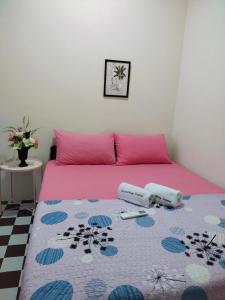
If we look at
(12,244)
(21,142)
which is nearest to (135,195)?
(12,244)

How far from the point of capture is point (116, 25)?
2.52 meters

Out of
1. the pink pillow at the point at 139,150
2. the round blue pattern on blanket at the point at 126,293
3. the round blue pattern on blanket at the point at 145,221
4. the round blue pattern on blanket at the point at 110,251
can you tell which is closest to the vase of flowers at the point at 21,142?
the pink pillow at the point at 139,150

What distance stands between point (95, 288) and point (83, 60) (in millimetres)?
2213

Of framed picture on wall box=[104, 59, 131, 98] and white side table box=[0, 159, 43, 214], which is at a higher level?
framed picture on wall box=[104, 59, 131, 98]

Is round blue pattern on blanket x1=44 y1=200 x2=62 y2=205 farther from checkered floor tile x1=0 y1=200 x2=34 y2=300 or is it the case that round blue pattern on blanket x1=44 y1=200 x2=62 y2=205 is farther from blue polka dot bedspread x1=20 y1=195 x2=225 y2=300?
checkered floor tile x1=0 y1=200 x2=34 y2=300

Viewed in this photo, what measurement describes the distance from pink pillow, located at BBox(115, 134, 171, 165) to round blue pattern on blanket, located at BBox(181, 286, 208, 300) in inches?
64.3

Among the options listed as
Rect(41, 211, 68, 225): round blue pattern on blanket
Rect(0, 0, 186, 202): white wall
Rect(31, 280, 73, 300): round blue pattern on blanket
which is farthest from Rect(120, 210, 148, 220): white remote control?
Rect(0, 0, 186, 202): white wall

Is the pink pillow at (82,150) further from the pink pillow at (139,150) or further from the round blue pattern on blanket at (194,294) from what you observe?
the round blue pattern on blanket at (194,294)

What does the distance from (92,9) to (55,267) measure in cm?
240

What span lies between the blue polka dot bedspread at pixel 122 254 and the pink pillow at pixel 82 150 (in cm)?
91

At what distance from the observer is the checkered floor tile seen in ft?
5.09

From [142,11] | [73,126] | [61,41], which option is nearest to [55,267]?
[73,126]

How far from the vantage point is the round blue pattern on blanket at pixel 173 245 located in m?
1.12

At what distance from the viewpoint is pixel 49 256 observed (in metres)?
1.03
